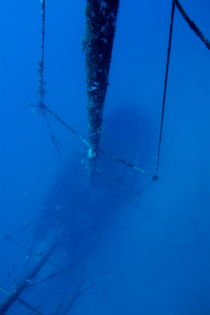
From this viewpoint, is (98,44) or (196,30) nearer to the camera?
(196,30)

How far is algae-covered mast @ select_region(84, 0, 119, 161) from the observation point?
2.66m

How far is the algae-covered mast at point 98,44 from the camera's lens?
2.66 m

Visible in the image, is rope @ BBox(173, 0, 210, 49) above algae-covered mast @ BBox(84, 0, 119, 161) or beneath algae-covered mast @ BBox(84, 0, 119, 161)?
above

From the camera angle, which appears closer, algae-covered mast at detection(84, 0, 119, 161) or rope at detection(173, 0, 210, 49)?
rope at detection(173, 0, 210, 49)

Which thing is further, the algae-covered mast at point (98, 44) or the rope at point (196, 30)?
the algae-covered mast at point (98, 44)

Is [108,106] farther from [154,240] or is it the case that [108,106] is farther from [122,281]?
[122,281]

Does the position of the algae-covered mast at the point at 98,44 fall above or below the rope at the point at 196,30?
below

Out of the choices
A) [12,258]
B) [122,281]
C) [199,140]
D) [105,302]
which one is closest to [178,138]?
[199,140]

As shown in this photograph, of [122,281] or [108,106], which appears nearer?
[122,281]

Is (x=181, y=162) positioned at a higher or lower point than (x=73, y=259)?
higher

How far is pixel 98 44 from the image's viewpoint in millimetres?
3049

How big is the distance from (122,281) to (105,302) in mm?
1126

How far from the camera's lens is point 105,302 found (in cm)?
1228

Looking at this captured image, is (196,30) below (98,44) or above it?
above
